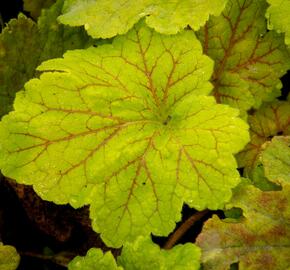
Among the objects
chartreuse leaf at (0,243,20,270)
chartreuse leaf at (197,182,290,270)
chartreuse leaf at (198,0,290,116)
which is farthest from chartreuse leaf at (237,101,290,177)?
chartreuse leaf at (0,243,20,270)

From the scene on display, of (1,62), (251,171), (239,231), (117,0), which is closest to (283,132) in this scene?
(251,171)

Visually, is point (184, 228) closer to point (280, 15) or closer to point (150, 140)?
point (150, 140)

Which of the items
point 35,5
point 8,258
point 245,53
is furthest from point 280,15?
point 8,258

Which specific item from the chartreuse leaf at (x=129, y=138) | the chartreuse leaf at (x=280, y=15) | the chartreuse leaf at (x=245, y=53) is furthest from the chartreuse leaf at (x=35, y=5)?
the chartreuse leaf at (x=280, y=15)

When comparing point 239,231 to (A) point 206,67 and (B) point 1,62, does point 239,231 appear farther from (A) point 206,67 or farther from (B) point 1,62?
(B) point 1,62

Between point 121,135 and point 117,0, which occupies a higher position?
point 117,0
